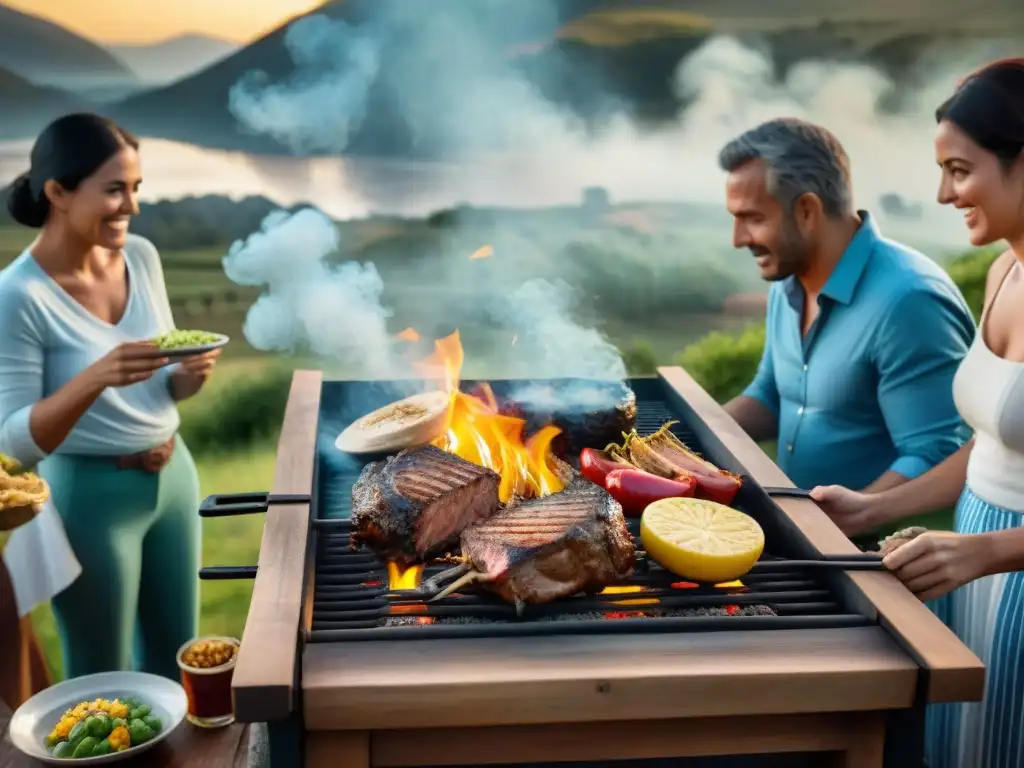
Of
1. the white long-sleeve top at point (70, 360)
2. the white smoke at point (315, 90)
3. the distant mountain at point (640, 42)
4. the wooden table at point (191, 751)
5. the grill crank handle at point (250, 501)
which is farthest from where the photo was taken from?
the distant mountain at point (640, 42)

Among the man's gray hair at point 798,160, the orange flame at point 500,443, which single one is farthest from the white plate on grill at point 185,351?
the man's gray hair at point 798,160

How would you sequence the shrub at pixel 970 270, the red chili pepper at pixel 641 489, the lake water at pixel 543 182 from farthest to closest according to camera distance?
the shrub at pixel 970 270, the lake water at pixel 543 182, the red chili pepper at pixel 641 489

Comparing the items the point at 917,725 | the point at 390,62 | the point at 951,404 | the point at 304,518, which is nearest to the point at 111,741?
the point at 304,518

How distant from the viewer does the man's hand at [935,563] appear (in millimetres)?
2115

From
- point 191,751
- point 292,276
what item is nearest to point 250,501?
point 191,751

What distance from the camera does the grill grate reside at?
192 cm

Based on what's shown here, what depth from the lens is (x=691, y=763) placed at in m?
1.97

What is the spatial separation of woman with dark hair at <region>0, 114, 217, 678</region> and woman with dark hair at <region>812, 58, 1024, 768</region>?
108 inches

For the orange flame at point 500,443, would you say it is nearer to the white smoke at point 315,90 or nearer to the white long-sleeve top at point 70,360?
the white long-sleeve top at point 70,360

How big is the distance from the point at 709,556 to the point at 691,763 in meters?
0.46

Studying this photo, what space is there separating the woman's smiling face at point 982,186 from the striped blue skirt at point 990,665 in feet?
2.82

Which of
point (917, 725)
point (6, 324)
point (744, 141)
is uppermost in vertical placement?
point (744, 141)

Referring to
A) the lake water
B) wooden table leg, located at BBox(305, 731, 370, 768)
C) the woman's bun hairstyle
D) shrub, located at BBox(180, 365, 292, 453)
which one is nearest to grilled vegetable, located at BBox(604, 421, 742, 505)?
wooden table leg, located at BBox(305, 731, 370, 768)

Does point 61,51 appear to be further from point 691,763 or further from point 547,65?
point 691,763
